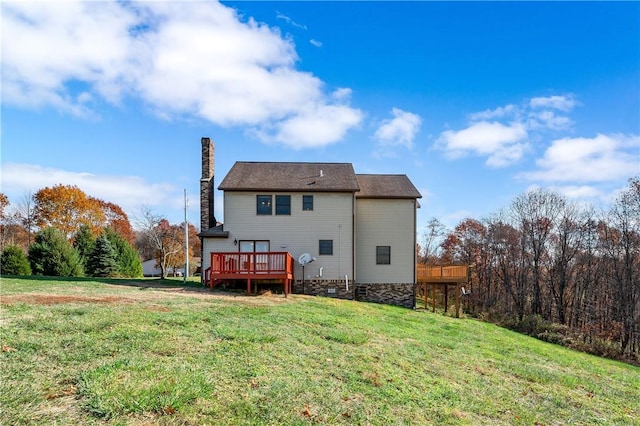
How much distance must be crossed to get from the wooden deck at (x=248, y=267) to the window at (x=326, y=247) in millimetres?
2829

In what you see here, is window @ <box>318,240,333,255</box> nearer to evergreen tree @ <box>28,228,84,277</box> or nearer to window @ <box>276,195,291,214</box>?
window @ <box>276,195,291,214</box>

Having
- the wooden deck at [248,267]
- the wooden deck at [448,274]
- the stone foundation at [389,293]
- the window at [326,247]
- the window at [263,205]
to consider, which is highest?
the window at [263,205]

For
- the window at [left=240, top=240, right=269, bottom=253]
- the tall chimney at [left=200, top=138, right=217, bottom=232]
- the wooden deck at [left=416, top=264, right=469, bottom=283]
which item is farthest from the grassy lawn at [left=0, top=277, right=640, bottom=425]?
the wooden deck at [left=416, top=264, right=469, bottom=283]

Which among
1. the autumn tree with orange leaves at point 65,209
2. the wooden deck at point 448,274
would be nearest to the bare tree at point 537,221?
the wooden deck at point 448,274

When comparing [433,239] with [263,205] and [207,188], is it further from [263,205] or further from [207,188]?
[207,188]

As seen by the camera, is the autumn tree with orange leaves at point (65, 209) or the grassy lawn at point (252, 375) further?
the autumn tree with orange leaves at point (65, 209)

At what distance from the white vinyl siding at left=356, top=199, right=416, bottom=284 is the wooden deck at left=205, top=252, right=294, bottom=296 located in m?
5.28

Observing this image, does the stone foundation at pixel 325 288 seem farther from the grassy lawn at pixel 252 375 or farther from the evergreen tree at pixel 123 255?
the evergreen tree at pixel 123 255

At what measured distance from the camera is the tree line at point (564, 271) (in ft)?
74.7

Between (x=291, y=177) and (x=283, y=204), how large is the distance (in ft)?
5.29

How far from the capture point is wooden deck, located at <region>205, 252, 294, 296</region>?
15.0 m

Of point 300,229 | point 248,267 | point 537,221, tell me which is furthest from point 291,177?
point 537,221

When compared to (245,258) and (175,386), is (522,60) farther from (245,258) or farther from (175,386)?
(175,386)

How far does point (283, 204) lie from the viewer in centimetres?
1834
